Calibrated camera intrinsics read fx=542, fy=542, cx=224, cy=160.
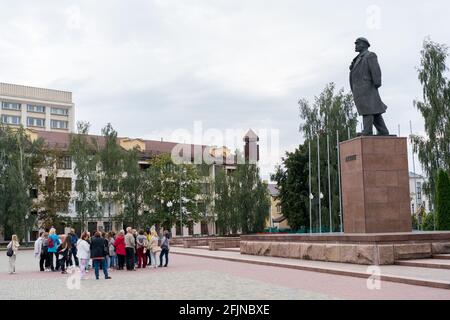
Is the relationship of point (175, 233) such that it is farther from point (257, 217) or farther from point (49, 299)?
point (49, 299)

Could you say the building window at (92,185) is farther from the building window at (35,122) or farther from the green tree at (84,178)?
the building window at (35,122)

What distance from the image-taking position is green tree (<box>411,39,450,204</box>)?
40.4 m

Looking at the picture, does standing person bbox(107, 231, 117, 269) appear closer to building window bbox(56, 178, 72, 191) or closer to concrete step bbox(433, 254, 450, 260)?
concrete step bbox(433, 254, 450, 260)

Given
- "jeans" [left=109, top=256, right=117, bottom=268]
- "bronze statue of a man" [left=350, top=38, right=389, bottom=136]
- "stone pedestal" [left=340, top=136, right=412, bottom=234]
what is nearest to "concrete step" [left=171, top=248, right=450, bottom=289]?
"stone pedestal" [left=340, top=136, right=412, bottom=234]

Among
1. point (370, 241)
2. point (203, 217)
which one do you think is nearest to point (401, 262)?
point (370, 241)

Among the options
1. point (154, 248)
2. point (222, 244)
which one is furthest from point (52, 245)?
point (222, 244)

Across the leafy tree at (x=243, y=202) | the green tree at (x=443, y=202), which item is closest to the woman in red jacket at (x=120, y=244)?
the green tree at (x=443, y=202)

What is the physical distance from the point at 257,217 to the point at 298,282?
47849 mm

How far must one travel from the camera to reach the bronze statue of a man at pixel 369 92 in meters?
19.6

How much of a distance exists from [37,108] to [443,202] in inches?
3047

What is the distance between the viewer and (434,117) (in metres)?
40.6

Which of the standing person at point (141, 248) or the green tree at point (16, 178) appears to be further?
the green tree at point (16, 178)

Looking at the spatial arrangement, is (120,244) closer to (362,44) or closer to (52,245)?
(52,245)

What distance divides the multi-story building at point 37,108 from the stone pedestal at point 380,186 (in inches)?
3028
